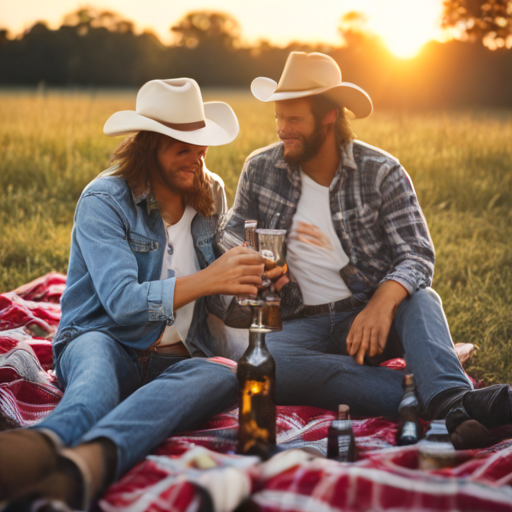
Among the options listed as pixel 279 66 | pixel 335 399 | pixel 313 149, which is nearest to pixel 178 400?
pixel 335 399

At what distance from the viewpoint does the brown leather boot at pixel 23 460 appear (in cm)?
212

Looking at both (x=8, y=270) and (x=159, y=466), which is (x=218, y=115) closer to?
(x=159, y=466)

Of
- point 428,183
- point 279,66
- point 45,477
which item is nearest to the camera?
point 45,477

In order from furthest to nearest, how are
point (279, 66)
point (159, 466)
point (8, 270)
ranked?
1. point (279, 66)
2. point (8, 270)
3. point (159, 466)

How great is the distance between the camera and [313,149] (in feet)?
13.2

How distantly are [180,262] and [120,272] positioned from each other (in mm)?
548

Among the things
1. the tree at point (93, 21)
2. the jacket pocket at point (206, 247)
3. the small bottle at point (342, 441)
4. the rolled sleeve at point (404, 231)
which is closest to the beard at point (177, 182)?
the jacket pocket at point (206, 247)

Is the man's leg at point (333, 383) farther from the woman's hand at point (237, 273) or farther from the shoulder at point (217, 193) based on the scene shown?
the shoulder at point (217, 193)

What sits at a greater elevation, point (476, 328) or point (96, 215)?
point (96, 215)

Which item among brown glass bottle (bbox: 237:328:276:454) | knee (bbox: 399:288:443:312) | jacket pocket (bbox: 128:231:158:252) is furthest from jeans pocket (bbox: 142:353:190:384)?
knee (bbox: 399:288:443:312)

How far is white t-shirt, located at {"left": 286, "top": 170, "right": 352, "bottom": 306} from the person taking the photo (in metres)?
3.95

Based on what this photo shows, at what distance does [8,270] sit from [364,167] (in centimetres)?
401

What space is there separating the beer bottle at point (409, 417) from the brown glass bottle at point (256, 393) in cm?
65

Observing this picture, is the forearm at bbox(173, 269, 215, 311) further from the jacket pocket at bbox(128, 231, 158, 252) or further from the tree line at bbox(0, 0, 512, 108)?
the tree line at bbox(0, 0, 512, 108)
